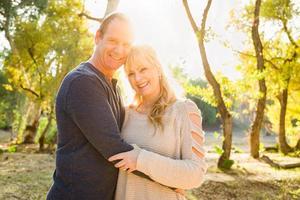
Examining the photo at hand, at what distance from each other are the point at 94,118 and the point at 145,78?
1.64 ft

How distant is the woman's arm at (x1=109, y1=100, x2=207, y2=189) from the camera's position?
2191 millimetres

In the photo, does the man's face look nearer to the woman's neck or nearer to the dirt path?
the woman's neck

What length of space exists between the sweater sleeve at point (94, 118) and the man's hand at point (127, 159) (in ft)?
0.07

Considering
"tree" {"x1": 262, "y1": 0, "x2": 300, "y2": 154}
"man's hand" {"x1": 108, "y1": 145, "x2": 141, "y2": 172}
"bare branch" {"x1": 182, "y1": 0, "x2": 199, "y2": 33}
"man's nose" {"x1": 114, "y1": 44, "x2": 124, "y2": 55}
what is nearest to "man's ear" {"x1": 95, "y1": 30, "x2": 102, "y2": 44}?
"man's nose" {"x1": 114, "y1": 44, "x2": 124, "y2": 55}

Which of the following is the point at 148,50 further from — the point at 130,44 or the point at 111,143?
the point at 111,143

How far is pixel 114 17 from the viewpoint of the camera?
96.6 inches

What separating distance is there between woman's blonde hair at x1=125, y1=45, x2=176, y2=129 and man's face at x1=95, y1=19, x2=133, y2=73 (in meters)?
0.05

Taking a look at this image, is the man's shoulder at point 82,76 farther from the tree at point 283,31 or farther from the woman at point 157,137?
the tree at point 283,31

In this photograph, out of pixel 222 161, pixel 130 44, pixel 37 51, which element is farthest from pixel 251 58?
pixel 130 44

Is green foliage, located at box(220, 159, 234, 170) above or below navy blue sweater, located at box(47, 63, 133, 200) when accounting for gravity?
below

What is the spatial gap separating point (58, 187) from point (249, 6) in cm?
1619

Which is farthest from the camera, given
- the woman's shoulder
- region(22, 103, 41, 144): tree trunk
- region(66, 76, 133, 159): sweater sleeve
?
region(22, 103, 41, 144): tree trunk

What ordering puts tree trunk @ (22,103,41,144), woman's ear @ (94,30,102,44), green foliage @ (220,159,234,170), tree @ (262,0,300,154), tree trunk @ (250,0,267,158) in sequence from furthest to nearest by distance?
tree trunk @ (22,103,41,144) → tree @ (262,0,300,154) → tree trunk @ (250,0,267,158) → green foliage @ (220,159,234,170) → woman's ear @ (94,30,102,44)

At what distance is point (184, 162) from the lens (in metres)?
2.26
